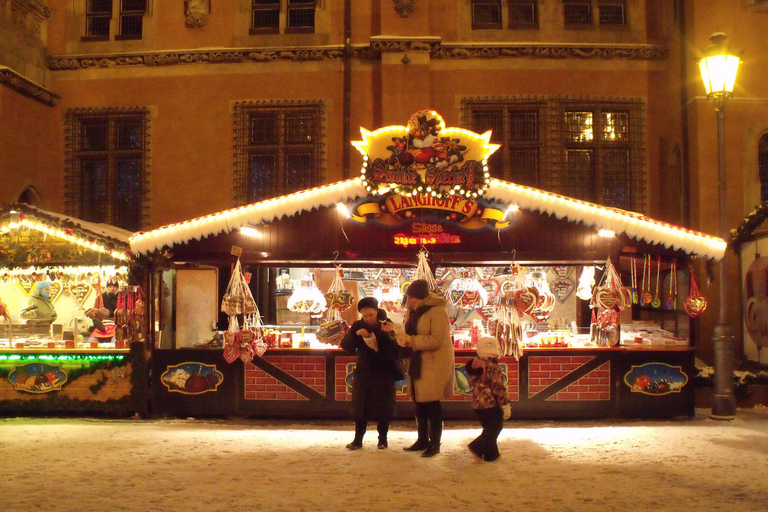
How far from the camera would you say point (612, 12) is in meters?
14.6

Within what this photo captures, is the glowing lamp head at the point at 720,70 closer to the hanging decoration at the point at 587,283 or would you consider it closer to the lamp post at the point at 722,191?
the lamp post at the point at 722,191

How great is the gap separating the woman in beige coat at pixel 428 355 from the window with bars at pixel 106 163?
30.9 ft

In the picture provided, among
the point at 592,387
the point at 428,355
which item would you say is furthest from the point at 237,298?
the point at 592,387

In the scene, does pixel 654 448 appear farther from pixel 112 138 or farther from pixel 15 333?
pixel 112 138

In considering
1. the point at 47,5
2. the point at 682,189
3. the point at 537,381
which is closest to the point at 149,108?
the point at 47,5

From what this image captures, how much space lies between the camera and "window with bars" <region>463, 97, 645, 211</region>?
14.1 meters

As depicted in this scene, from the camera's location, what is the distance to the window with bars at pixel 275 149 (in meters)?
14.3

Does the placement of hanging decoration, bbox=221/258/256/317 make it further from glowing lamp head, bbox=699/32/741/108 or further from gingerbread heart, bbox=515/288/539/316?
glowing lamp head, bbox=699/32/741/108

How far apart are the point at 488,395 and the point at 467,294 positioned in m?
3.25

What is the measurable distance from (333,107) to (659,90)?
6785 mm

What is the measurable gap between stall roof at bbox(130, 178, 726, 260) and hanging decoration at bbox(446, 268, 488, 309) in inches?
54.2

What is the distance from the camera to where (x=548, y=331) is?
33.8ft

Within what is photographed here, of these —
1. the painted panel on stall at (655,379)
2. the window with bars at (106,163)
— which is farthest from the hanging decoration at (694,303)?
the window with bars at (106,163)

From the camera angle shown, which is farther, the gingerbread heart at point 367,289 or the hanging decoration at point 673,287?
the gingerbread heart at point 367,289
